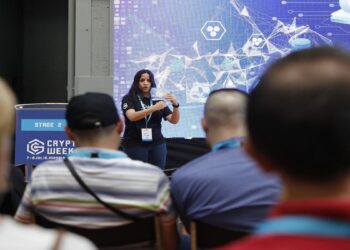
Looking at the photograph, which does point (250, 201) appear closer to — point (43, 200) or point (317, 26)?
point (43, 200)

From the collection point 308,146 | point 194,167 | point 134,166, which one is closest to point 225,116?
point 194,167

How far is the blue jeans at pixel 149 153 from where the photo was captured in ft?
16.5

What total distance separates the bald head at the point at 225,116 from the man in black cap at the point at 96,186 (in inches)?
11.3

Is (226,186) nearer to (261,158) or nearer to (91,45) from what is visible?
(261,158)

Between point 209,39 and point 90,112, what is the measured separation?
4.42 metres

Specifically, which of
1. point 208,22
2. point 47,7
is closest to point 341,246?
point 208,22

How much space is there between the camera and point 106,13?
639 cm

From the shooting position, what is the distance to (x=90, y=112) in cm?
194

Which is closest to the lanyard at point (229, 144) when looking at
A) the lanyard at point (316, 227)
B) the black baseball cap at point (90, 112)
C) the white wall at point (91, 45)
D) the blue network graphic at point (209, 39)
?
the black baseball cap at point (90, 112)

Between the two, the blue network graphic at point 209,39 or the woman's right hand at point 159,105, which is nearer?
the woman's right hand at point 159,105

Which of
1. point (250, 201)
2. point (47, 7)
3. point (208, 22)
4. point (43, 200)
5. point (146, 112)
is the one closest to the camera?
point (250, 201)

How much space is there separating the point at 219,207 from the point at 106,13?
16.4 feet

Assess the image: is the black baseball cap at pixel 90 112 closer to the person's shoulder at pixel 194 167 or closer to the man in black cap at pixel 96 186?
the man in black cap at pixel 96 186

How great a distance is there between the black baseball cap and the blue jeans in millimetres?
3034
